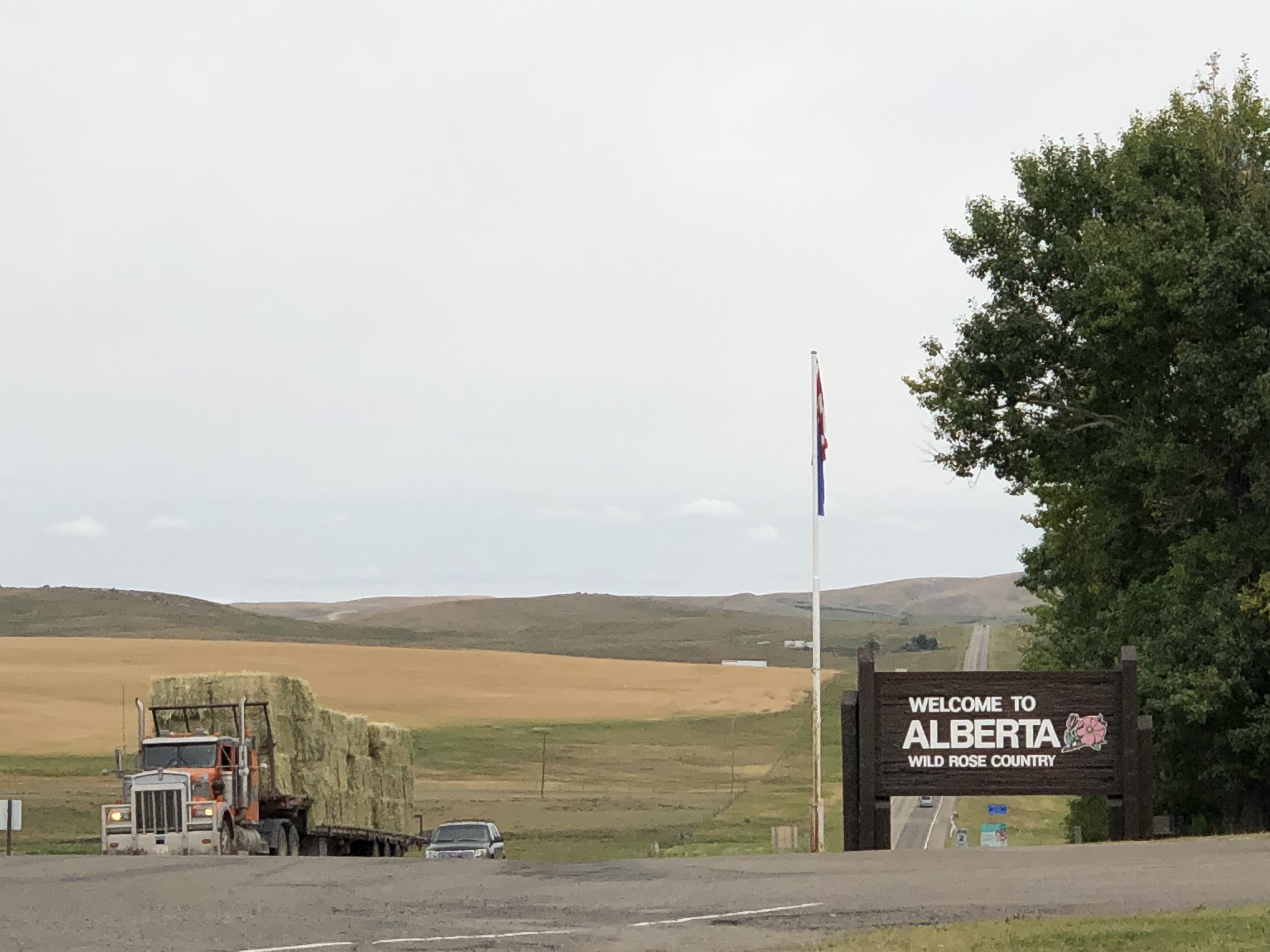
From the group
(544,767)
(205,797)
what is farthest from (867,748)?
(544,767)

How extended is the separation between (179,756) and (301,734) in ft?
16.8

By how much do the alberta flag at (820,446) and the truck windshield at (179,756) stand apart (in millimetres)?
13235

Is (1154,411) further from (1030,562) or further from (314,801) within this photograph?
(314,801)

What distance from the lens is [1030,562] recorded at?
4944 centimetres

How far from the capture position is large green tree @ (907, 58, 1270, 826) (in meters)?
33.1

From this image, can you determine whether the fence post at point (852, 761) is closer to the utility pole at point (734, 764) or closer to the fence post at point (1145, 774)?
the fence post at point (1145, 774)

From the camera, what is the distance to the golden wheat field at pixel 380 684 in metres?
79.4

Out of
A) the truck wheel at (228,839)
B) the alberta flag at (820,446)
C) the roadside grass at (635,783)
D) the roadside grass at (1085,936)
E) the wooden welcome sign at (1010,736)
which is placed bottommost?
the roadside grass at (635,783)

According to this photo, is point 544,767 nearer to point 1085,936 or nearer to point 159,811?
point 159,811

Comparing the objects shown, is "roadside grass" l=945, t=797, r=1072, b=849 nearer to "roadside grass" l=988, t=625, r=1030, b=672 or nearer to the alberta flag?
"roadside grass" l=988, t=625, r=1030, b=672

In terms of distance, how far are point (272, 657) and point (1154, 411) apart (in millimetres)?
80703

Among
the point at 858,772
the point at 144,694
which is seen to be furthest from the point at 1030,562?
the point at 144,694

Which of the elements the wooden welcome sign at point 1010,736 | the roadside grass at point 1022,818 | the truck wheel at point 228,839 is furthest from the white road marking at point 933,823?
the wooden welcome sign at point 1010,736

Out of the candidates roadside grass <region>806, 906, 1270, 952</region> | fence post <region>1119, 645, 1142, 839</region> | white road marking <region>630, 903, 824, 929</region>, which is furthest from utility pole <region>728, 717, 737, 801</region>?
roadside grass <region>806, 906, 1270, 952</region>
